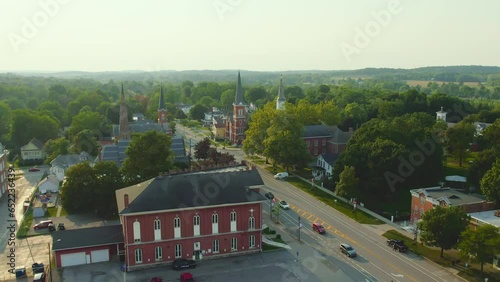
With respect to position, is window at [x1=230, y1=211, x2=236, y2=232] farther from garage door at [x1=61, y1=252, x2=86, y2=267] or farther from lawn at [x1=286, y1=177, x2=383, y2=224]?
lawn at [x1=286, y1=177, x2=383, y2=224]

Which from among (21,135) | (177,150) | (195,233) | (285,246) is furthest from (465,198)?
(21,135)

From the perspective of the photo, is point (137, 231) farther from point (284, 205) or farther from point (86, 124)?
point (86, 124)

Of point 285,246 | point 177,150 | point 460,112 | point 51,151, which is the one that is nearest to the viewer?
point 285,246

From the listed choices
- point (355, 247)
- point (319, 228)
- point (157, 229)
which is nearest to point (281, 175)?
point (319, 228)

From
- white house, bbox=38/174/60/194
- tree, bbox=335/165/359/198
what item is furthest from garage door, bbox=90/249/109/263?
tree, bbox=335/165/359/198

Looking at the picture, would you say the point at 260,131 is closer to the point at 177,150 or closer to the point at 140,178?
the point at 177,150

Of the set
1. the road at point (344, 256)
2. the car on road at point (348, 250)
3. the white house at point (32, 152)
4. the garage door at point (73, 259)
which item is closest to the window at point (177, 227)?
the garage door at point (73, 259)
